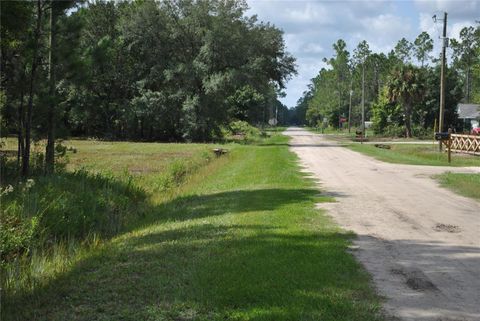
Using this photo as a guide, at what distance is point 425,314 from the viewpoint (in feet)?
17.5

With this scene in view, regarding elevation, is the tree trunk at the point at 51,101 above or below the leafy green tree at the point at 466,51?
below

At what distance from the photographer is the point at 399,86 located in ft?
198

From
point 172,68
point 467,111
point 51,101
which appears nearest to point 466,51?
point 467,111

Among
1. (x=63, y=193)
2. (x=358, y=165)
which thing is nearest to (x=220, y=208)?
(x=63, y=193)

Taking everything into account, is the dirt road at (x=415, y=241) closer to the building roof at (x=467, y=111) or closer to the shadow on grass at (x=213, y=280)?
the shadow on grass at (x=213, y=280)

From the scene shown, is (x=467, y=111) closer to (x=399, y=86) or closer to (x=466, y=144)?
(x=399, y=86)

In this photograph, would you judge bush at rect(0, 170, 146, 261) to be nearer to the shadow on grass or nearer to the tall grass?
the tall grass

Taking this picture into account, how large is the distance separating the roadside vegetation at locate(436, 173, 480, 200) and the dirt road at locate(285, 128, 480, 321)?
0.46 m

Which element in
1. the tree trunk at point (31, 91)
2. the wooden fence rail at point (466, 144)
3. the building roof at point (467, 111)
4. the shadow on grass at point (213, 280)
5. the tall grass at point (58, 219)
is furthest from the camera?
the building roof at point (467, 111)

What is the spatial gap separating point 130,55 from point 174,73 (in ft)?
18.6

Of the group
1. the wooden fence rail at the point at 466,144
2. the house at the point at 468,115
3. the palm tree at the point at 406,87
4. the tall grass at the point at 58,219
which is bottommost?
the tall grass at the point at 58,219

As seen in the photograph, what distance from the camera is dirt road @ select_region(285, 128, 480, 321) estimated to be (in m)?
5.76

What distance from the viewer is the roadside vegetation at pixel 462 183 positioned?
1543 centimetres

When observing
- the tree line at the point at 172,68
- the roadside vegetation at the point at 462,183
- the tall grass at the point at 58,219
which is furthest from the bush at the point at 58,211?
the tree line at the point at 172,68
